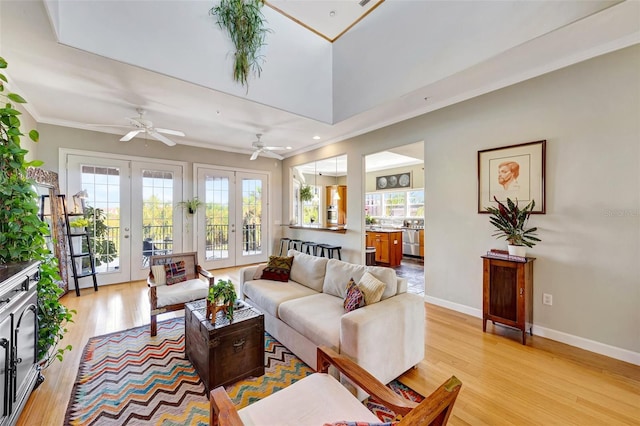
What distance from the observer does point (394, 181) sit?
28.0ft

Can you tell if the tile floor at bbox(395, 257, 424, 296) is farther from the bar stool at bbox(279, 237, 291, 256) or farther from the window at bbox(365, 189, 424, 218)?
the bar stool at bbox(279, 237, 291, 256)

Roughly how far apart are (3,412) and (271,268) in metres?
2.31

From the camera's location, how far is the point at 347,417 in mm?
1220

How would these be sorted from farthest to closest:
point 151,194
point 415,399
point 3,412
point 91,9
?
point 151,194 < point 91,9 < point 415,399 < point 3,412

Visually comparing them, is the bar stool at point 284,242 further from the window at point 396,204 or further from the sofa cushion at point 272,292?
the sofa cushion at point 272,292

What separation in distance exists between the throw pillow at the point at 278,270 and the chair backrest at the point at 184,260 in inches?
41.7

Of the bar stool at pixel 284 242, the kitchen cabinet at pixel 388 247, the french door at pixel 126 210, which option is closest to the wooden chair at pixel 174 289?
the french door at pixel 126 210

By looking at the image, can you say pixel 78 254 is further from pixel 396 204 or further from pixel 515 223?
pixel 396 204

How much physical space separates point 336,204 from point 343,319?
297 inches

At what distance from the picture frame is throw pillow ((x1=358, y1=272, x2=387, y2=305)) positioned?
6.33 metres

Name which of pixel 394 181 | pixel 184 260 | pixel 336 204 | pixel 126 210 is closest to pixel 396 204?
pixel 394 181

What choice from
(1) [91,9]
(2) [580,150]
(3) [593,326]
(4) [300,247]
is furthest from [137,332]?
(2) [580,150]

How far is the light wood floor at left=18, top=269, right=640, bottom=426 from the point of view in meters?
1.81

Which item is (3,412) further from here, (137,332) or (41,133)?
(41,133)
